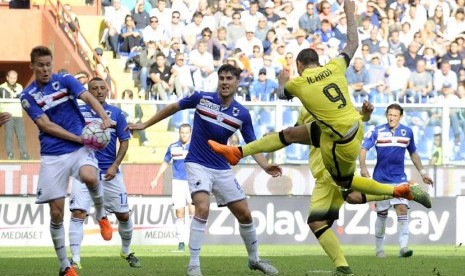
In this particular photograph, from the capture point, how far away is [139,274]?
616 inches

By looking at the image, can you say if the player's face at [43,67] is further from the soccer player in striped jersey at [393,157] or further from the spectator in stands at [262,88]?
the spectator in stands at [262,88]

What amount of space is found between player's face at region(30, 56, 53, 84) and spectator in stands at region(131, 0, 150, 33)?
55.7ft

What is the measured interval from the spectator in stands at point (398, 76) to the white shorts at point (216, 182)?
15444mm

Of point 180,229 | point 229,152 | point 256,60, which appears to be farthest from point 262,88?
point 229,152

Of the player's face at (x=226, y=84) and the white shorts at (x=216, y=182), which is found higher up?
A: the player's face at (x=226, y=84)

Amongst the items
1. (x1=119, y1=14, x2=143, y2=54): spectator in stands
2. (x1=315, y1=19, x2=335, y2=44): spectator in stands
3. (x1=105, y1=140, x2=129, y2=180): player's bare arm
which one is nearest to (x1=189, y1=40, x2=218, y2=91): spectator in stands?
(x1=119, y1=14, x2=143, y2=54): spectator in stands

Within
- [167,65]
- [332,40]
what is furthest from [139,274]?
[332,40]

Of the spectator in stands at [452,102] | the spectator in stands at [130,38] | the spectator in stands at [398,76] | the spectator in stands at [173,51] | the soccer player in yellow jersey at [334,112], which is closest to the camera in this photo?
the soccer player in yellow jersey at [334,112]

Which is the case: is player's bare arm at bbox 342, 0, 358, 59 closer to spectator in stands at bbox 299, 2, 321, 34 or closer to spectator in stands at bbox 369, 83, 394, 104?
spectator in stands at bbox 369, 83, 394, 104

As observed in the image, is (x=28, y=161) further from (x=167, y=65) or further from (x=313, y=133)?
(x=313, y=133)

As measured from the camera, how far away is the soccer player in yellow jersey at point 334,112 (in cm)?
1411

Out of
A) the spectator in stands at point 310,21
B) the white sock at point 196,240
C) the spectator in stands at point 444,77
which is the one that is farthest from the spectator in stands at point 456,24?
the white sock at point 196,240

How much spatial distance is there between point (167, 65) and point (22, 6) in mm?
4925

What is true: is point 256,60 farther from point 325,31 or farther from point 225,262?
point 225,262
